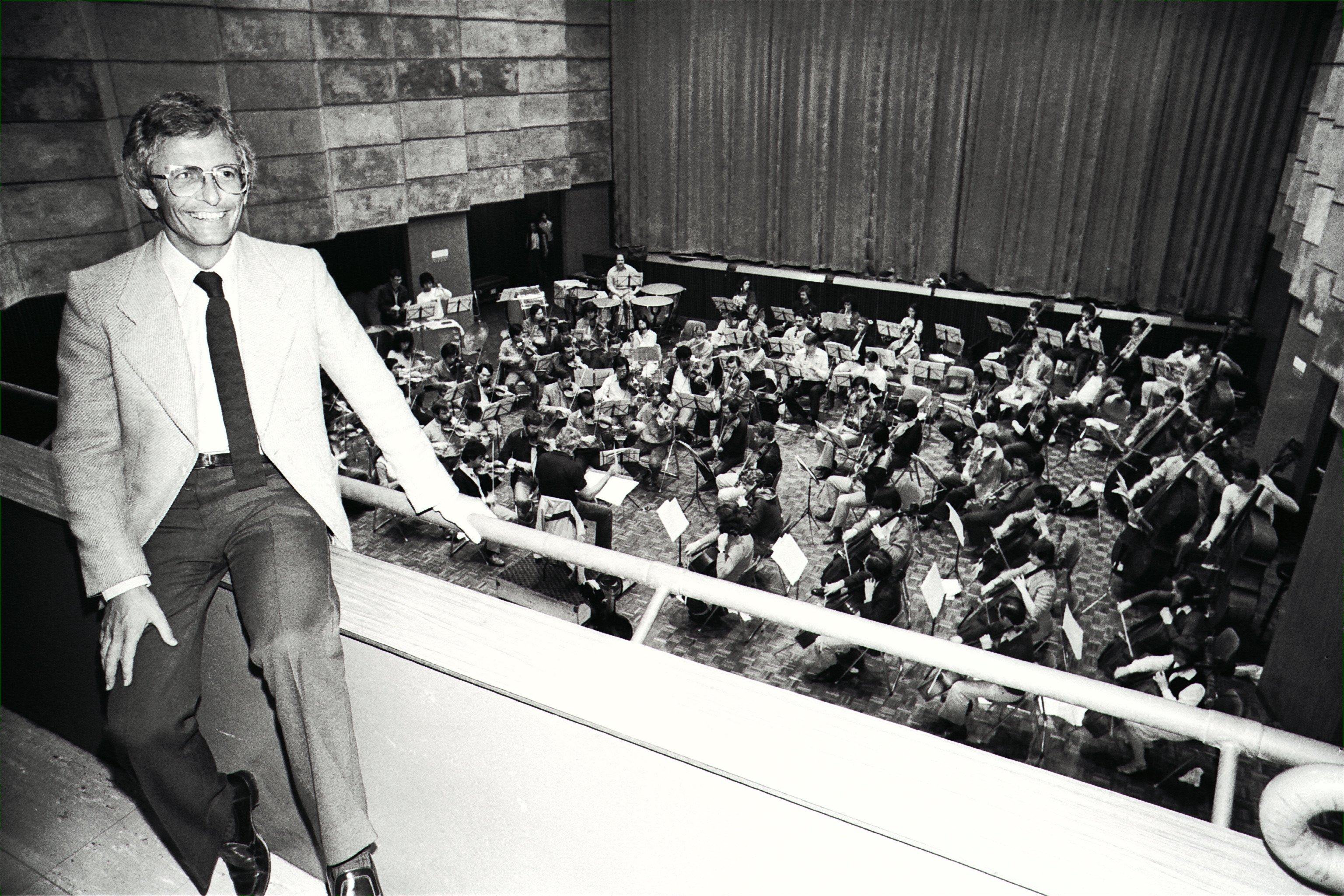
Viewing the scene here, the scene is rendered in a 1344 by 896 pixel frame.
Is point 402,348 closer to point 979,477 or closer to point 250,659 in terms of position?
point 979,477

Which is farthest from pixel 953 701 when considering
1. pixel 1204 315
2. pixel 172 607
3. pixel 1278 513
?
pixel 1204 315

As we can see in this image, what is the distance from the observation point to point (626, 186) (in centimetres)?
2166

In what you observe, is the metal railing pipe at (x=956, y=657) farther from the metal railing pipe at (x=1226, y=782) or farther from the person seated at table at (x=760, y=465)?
the person seated at table at (x=760, y=465)

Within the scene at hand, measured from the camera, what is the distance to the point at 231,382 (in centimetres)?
181

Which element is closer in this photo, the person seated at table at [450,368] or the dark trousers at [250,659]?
the dark trousers at [250,659]

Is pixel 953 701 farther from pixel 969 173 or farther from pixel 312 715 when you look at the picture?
pixel 969 173

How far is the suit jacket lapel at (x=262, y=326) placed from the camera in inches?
72.2

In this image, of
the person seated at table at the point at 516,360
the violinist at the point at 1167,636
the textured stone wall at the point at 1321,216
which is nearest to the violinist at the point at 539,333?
the person seated at table at the point at 516,360

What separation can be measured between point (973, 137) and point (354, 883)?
1871cm

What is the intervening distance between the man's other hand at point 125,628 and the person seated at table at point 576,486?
6387 millimetres

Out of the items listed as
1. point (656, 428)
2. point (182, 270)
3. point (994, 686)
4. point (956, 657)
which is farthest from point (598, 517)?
point (956, 657)

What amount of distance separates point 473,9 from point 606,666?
59.9 feet

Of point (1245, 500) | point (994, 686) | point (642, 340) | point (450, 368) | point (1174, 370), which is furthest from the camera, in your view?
point (642, 340)

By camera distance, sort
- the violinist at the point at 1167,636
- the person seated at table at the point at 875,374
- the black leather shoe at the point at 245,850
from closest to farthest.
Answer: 1. the black leather shoe at the point at 245,850
2. the violinist at the point at 1167,636
3. the person seated at table at the point at 875,374
